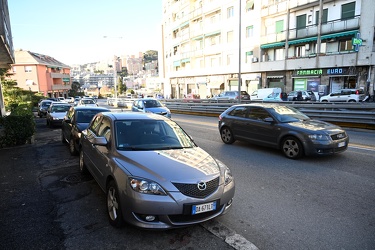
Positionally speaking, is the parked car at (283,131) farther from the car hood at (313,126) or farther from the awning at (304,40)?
the awning at (304,40)

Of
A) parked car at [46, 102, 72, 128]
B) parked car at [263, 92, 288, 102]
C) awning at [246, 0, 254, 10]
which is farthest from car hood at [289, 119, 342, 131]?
awning at [246, 0, 254, 10]

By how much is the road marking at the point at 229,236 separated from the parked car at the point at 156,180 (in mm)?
264

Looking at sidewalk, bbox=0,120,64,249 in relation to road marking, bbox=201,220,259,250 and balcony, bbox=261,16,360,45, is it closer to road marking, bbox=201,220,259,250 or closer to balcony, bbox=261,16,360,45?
road marking, bbox=201,220,259,250

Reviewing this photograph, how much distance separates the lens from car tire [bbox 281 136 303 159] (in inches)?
269

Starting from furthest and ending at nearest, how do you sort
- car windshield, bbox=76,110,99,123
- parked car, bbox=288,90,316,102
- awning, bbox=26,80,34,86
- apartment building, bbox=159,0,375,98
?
awning, bbox=26,80,34,86 → apartment building, bbox=159,0,375,98 → parked car, bbox=288,90,316,102 → car windshield, bbox=76,110,99,123

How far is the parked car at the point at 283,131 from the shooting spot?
260 inches

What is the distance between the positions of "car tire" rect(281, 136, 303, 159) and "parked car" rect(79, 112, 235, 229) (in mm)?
3637

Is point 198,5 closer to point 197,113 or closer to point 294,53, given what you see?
point 294,53

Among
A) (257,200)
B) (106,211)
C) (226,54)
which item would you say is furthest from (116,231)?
(226,54)

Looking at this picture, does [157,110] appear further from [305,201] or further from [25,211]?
[305,201]

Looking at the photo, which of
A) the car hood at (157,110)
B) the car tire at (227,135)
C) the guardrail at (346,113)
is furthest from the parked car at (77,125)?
the guardrail at (346,113)

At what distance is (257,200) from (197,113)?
704 inches

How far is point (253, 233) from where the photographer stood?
341cm

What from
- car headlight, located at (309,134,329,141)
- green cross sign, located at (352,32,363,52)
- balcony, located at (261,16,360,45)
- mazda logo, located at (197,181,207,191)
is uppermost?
balcony, located at (261,16,360,45)
